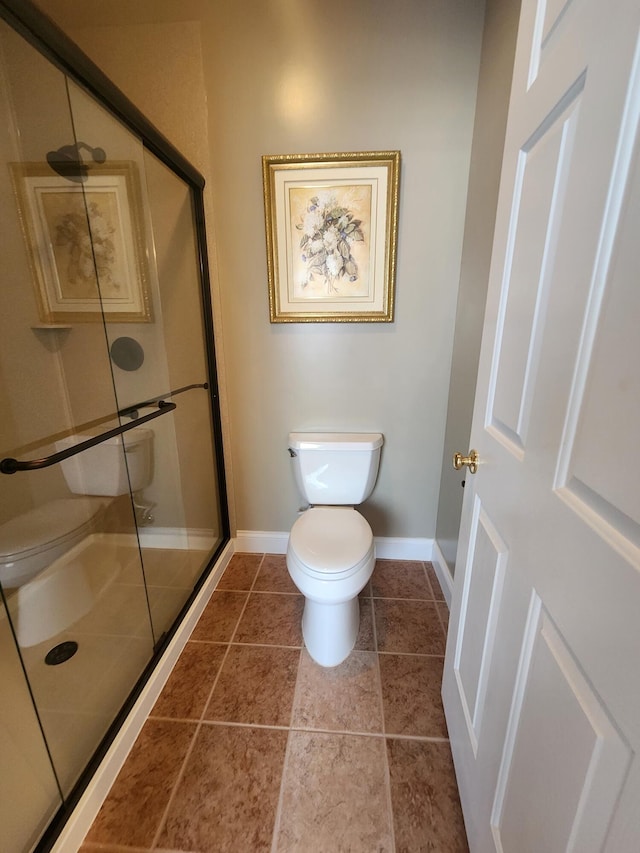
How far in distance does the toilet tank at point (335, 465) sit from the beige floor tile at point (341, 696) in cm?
65

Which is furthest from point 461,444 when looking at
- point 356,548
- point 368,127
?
point 368,127

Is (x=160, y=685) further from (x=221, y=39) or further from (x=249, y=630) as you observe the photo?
(x=221, y=39)

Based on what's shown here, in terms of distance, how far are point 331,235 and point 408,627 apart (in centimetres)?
174

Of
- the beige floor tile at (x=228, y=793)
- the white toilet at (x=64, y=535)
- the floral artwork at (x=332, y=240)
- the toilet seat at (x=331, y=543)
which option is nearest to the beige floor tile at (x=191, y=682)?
the beige floor tile at (x=228, y=793)

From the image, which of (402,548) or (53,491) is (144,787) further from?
(402,548)

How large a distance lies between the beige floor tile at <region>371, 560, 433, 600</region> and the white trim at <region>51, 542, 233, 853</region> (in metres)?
0.87

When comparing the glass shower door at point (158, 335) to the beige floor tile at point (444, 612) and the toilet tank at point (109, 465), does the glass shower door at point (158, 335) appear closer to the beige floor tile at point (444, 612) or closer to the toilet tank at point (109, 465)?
the toilet tank at point (109, 465)

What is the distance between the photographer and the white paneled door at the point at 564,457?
1.24ft

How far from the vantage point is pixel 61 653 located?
108 cm

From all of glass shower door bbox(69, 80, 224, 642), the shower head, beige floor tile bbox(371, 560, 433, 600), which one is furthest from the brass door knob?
the shower head

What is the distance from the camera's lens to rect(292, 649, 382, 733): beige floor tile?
112 cm

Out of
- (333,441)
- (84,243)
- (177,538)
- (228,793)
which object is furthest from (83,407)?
(228,793)

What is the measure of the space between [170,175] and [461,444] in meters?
1.63

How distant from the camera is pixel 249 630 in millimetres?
1474
